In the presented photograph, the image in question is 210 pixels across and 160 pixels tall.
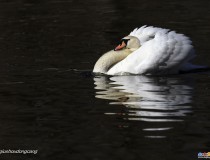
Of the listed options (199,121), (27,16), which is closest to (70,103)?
(199,121)

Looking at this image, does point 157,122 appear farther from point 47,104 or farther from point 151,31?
point 151,31

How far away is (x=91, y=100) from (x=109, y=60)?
3643 mm

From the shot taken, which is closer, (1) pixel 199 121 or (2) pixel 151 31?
(1) pixel 199 121

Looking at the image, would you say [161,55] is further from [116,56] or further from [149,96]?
[149,96]

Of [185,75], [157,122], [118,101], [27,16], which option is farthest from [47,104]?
[27,16]

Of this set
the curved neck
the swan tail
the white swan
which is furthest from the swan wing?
the curved neck

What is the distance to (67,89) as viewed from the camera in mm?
13891

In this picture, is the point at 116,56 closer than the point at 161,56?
No

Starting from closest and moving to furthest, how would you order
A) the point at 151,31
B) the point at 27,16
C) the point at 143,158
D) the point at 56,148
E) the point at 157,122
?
the point at 143,158, the point at 56,148, the point at 157,122, the point at 151,31, the point at 27,16

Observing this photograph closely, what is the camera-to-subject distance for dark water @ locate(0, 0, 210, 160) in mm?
9531

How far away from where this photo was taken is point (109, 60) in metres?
16.2

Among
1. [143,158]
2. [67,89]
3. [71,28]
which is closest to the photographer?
[143,158]

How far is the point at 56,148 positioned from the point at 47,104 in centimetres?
301

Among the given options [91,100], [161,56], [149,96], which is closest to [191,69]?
[161,56]
